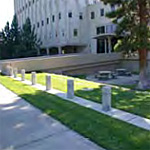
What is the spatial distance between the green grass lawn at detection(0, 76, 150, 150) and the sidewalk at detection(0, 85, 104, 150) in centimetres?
24

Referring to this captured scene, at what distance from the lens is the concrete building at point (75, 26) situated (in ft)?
132

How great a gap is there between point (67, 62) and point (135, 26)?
37.1 ft

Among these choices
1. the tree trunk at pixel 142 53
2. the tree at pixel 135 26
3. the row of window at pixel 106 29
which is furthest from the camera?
the row of window at pixel 106 29

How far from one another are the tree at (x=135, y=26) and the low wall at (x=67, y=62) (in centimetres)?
973

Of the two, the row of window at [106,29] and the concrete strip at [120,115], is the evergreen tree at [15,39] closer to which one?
the row of window at [106,29]

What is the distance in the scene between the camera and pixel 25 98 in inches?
427

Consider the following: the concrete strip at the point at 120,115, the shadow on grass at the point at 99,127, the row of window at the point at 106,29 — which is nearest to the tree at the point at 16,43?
the row of window at the point at 106,29

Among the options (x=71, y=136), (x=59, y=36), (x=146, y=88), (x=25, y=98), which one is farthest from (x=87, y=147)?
(x=59, y=36)

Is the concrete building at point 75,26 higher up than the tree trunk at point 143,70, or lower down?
higher up

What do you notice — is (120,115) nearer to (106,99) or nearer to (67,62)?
(106,99)

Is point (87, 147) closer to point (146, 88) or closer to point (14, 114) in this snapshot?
point (14, 114)

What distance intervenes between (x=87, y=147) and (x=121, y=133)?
1.05 m

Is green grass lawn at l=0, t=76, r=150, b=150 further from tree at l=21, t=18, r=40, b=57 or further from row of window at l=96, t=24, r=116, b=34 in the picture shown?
tree at l=21, t=18, r=40, b=57

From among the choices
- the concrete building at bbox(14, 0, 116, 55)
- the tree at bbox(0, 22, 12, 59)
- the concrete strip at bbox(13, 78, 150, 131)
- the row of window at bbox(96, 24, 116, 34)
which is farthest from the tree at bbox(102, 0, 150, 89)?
the tree at bbox(0, 22, 12, 59)
